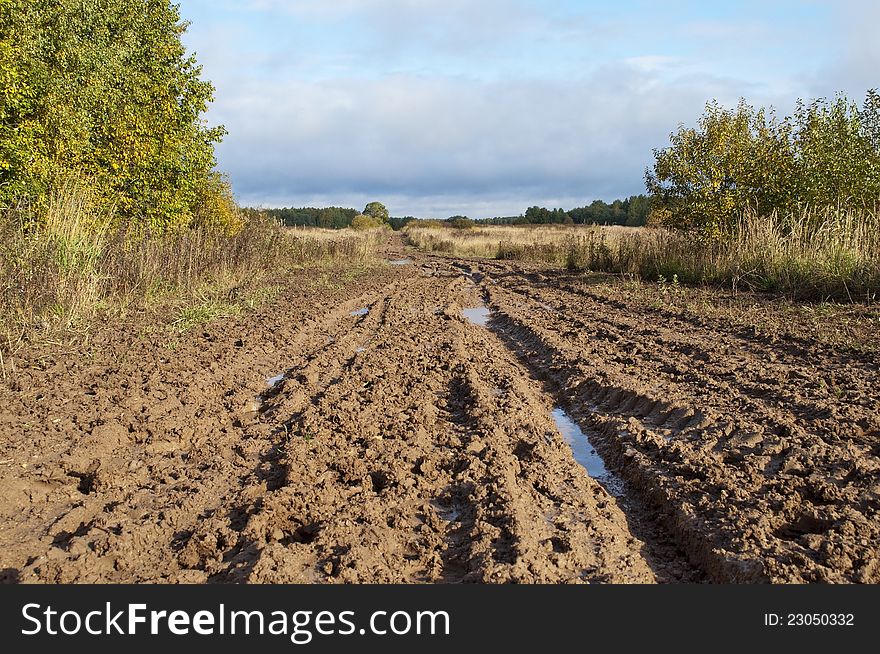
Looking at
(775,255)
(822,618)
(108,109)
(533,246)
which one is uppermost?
(108,109)

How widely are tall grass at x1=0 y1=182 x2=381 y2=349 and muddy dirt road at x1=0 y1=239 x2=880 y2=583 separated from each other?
1.11 metres

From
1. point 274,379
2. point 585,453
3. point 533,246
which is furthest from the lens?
point 533,246

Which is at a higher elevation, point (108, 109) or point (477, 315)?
point (108, 109)

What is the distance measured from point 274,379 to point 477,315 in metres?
5.78

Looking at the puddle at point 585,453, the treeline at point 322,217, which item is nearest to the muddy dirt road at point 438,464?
the puddle at point 585,453

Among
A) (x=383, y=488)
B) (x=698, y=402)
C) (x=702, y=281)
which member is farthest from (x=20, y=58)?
(x=702, y=281)

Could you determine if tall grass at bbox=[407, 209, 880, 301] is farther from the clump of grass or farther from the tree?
the tree

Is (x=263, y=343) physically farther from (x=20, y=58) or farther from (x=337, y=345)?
(x=20, y=58)

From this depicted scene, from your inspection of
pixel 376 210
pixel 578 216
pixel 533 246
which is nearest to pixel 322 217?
pixel 376 210

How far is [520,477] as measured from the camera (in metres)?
4.31

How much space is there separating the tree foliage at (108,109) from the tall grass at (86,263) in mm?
679

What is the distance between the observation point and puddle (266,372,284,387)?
22.8ft

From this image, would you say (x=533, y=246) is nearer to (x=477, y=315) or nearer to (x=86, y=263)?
(x=477, y=315)

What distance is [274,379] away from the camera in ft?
23.5
